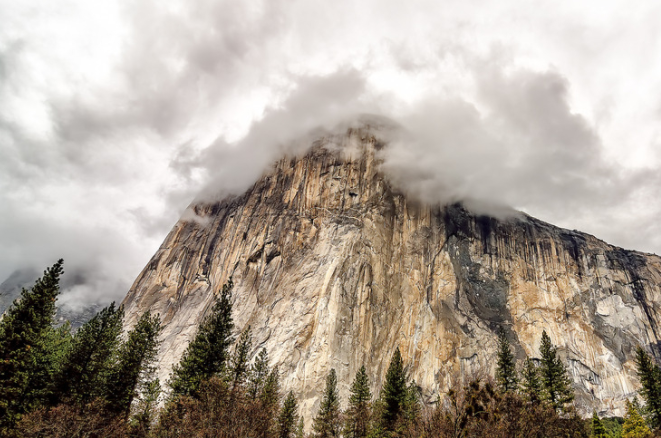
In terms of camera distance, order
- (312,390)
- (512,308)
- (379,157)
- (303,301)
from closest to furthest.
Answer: (312,390) < (303,301) < (512,308) < (379,157)

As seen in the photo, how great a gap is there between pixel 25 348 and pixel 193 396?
1248 centimetres

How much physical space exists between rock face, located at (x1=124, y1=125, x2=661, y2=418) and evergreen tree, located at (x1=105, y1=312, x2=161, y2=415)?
103 ft

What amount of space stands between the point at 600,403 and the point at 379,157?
218ft

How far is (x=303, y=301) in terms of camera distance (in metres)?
72.5

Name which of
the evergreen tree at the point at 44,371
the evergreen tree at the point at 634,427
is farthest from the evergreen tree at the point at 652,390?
the evergreen tree at the point at 44,371

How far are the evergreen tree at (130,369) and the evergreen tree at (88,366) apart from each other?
2.47 feet

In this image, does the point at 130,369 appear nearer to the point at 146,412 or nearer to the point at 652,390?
the point at 146,412

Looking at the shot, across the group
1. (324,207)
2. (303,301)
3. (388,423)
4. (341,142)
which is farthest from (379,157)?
(388,423)

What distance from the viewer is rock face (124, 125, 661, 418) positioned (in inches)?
2800

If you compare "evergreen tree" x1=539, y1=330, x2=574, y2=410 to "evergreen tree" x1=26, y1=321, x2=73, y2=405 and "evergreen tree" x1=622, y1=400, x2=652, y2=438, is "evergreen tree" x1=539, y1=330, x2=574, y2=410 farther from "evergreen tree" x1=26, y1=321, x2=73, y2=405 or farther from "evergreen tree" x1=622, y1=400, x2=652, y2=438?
"evergreen tree" x1=26, y1=321, x2=73, y2=405

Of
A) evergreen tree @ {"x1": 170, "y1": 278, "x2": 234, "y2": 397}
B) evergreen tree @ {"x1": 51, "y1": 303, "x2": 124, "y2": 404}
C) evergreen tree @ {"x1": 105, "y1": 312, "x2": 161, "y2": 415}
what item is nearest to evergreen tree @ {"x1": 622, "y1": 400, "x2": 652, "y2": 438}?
evergreen tree @ {"x1": 170, "y1": 278, "x2": 234, "y2": 397}

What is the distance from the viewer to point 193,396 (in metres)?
32.3

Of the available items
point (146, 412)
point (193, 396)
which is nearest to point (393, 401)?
point (193, 396)

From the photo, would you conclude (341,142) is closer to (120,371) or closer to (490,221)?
(490,221)
